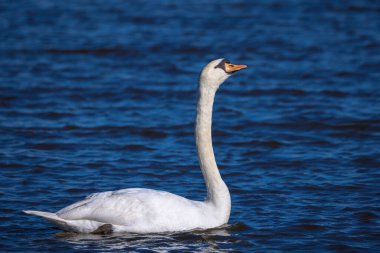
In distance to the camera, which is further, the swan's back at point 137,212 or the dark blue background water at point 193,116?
the dark blue background water at point 193,116

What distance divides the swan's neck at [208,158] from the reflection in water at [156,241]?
319 mm

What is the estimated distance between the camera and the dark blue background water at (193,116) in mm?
8844

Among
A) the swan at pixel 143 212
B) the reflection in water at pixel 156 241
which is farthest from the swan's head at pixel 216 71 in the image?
the reflection in water at pixel 156 241

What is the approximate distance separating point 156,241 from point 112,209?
52 cm

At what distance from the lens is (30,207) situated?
9.38 metres

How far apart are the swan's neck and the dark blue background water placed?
326mm

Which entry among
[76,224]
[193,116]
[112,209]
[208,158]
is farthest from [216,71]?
[193,116]

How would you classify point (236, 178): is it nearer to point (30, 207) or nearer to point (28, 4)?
point (30, 207)

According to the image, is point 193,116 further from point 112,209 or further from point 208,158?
point 112,209

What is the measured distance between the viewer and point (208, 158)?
882 cm

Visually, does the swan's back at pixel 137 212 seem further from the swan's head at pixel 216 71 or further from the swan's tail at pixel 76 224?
the swan's head at pixel 216 71

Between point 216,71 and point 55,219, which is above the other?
point 216,71

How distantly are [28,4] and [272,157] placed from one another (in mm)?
14865

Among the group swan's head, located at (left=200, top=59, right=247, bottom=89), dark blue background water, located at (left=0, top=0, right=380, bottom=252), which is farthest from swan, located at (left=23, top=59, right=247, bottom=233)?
dark blue background water, located at (left=0, top=0, right=380, bottom=252)
